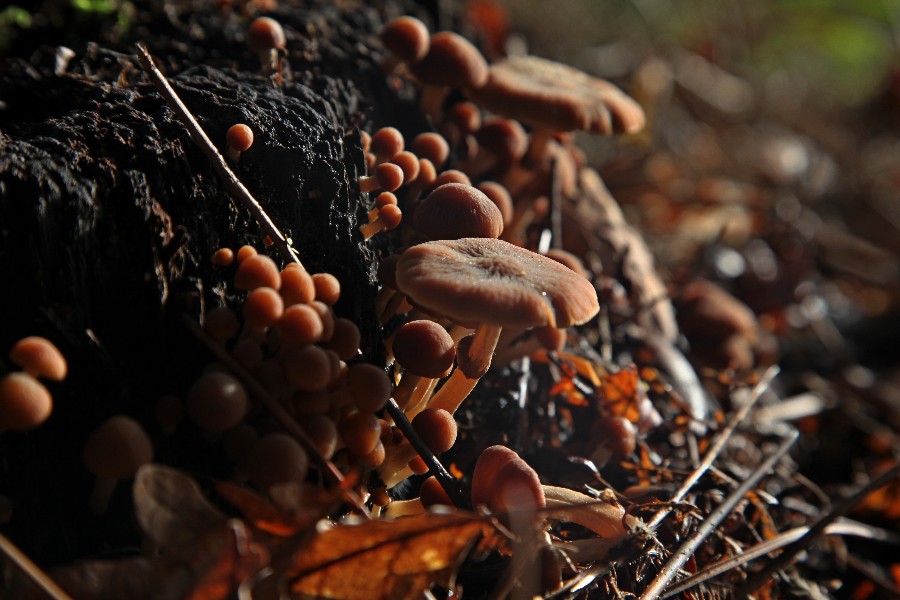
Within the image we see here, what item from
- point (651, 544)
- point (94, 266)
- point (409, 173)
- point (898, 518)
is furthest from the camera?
point (898, 518)

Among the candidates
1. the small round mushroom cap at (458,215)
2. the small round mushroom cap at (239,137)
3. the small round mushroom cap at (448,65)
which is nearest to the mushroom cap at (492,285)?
the small round mushroom cap at (458,215)

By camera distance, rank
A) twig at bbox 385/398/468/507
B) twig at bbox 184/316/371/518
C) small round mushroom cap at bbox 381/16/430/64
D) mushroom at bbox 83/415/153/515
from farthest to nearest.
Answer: small round mushroom cap at bbox 381/16/430/64
twig at bbox 385/398/468/507
twig at bbox 184/316/371/518
mushroom at bbox 83/415/153/515

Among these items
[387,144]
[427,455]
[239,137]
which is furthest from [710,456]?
[239,137]

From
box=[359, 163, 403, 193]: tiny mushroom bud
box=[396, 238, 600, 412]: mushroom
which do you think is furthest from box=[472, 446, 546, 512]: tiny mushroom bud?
box=[359, 163, 403, 193]: tiny mushroom bud

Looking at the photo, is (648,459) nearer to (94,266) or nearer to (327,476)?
(327,476)

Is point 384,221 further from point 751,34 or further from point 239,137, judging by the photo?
point 751,34

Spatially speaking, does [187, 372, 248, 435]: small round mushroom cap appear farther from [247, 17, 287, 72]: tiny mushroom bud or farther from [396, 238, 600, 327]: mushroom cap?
[247, 17, 287, 72]: tiny mushroom bud

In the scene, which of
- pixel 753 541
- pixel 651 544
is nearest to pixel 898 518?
pixel 753 541
